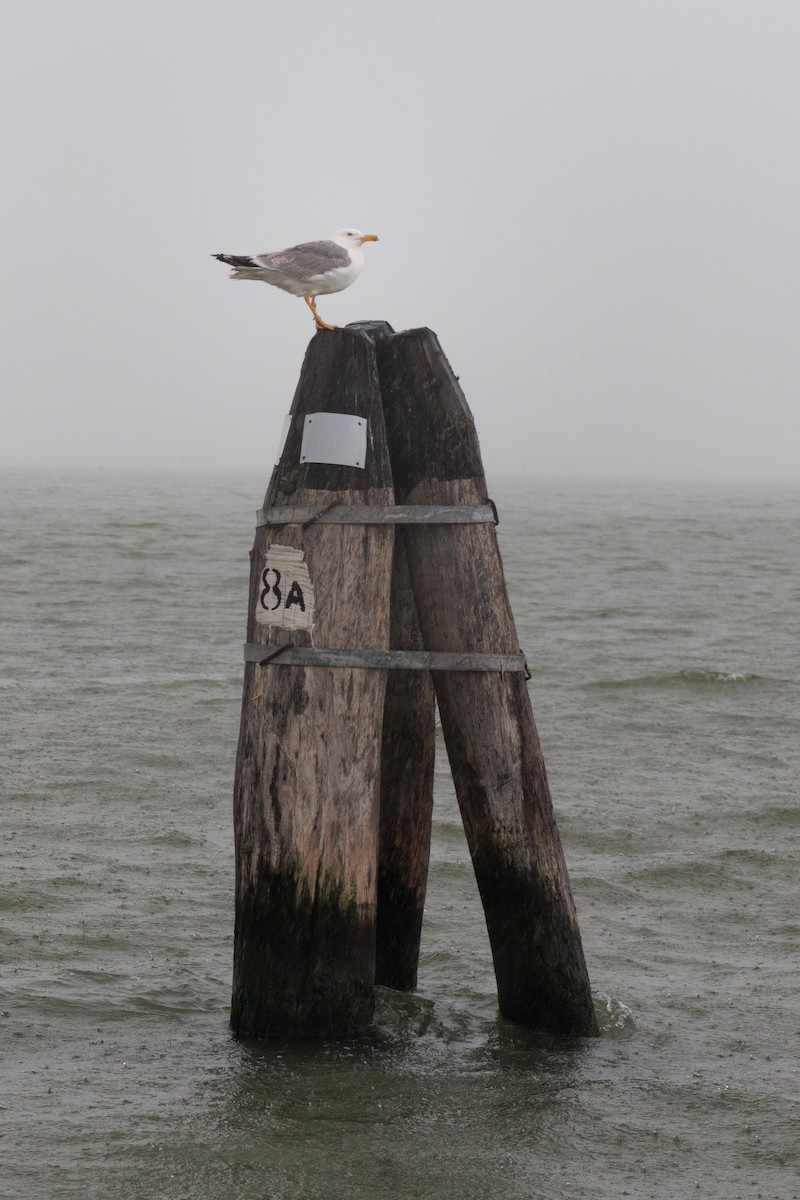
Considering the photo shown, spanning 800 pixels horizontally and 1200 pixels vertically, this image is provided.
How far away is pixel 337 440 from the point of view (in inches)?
189

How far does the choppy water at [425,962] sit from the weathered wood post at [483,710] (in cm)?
26

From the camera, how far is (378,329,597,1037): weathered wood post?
16.2 ft

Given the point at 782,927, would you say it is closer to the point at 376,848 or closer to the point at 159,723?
the point at 376,848

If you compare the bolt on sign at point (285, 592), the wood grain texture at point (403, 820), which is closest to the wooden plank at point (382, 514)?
the bolt on sign at point (285, 592)

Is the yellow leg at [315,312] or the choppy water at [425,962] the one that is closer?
the choppy water at [425,962]

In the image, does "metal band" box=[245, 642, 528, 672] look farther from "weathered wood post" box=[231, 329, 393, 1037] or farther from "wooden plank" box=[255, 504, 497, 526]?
"wooden plank" box=[255, 504, 497, 526]

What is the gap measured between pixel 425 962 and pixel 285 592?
2065 millimetres

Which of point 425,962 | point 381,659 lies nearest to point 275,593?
point 381,659

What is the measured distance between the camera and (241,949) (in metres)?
4.84

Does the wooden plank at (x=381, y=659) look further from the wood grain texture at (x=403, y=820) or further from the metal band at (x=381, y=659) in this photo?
the wood grain texture at (x=403, y=820)

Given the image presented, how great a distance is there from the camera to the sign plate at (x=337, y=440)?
15.7 ft

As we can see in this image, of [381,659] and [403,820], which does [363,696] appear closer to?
[381,659]

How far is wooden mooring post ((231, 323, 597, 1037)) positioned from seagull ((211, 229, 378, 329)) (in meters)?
0.49

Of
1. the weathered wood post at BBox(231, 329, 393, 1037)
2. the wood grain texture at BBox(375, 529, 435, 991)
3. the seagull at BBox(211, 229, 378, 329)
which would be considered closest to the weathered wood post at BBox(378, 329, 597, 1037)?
the weathered wood post at BBox(231, 329, 393, 1037)
